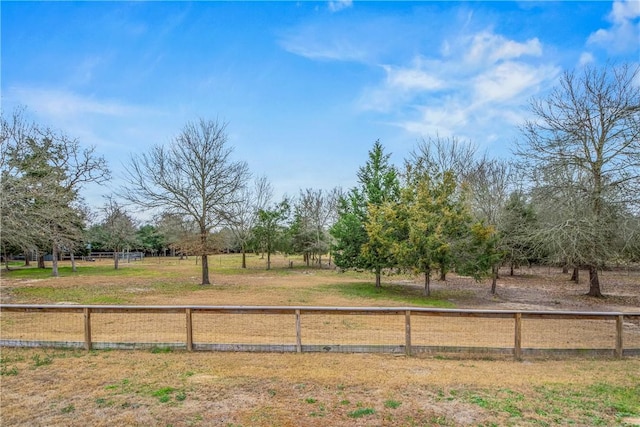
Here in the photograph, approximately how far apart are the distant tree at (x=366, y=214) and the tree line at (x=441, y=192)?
0.06 meters

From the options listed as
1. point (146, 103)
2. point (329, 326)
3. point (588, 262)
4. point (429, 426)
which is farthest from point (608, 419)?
point (146, 103)

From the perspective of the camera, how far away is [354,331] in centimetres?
892

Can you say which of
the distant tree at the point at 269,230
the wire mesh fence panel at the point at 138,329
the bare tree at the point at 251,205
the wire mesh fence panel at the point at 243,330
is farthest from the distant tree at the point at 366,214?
the distant tree at the point at 269,230

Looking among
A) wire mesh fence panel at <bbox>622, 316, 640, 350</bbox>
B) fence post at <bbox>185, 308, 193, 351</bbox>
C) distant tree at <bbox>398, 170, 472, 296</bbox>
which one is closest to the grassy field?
fence post at <bbox>185, 308, 193, 351</bbox>

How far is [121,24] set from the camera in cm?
987

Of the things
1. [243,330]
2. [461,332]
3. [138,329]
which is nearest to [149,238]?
Answer: [138,329]

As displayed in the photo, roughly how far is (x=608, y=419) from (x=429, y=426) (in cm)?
205

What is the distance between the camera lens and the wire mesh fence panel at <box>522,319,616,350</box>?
8.20 metres

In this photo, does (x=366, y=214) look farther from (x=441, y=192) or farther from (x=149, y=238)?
(x=149, y=238)

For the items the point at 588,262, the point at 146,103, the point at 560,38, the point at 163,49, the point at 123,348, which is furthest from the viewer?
the point at 588,262

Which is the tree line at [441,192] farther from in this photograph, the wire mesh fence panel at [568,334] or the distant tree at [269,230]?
the distant tree at [269,230]

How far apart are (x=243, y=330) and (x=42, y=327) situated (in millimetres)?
4908

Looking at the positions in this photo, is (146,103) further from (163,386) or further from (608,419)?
(608,419)

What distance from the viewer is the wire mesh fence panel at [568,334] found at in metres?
8.20
